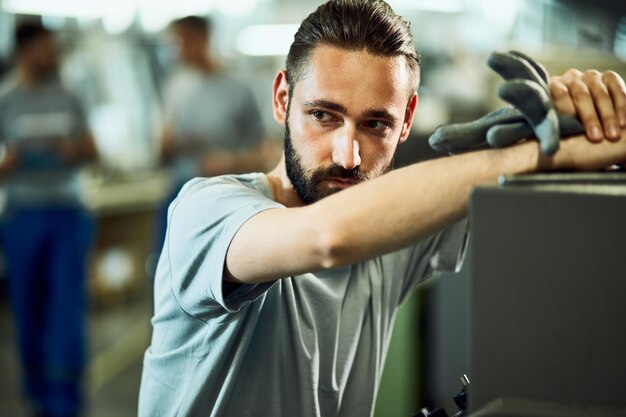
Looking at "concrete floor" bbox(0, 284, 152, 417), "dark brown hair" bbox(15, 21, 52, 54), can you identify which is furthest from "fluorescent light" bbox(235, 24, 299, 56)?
"dark brown hair" bbox(15, 21, 52, 54)

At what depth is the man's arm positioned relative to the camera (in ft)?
2.93

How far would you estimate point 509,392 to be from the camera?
84 cm

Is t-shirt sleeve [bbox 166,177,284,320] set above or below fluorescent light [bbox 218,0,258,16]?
below

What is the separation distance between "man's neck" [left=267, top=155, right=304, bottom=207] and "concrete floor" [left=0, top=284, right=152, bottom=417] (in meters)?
2.44

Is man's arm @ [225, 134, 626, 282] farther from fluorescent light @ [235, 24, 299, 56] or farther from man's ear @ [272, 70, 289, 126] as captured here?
fluorescent light @ [235, 24, 299, 56]

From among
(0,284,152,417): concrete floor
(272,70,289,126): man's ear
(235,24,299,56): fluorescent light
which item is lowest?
(0,284,152,417): concrete floor

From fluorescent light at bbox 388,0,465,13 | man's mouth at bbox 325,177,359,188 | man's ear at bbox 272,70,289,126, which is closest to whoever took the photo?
man's mouth at bbox 325,177,359,188

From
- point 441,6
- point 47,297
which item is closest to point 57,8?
point 47,297

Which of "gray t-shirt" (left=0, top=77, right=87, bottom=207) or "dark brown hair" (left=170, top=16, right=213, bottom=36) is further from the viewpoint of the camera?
"dark brown hair" (left=170, top=16, right=213, bottom=36)

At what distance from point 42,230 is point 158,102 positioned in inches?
104

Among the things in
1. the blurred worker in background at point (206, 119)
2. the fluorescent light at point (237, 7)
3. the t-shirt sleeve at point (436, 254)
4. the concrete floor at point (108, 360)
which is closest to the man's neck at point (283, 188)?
the t-shirt sleeve at point (436, 254)

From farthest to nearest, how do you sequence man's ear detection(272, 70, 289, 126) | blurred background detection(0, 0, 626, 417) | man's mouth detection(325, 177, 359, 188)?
Answer: blurred background detection(0, 0, 626, 417) < man's ear detection(272, 70, 289, 126) < man's mouth detection(325, 177, 359, 188)

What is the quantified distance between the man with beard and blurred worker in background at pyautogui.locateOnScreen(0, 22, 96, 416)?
7.27 ft

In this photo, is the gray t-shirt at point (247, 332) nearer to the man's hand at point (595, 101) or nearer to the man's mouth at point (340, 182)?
the man's mouth at point (340, 182)
